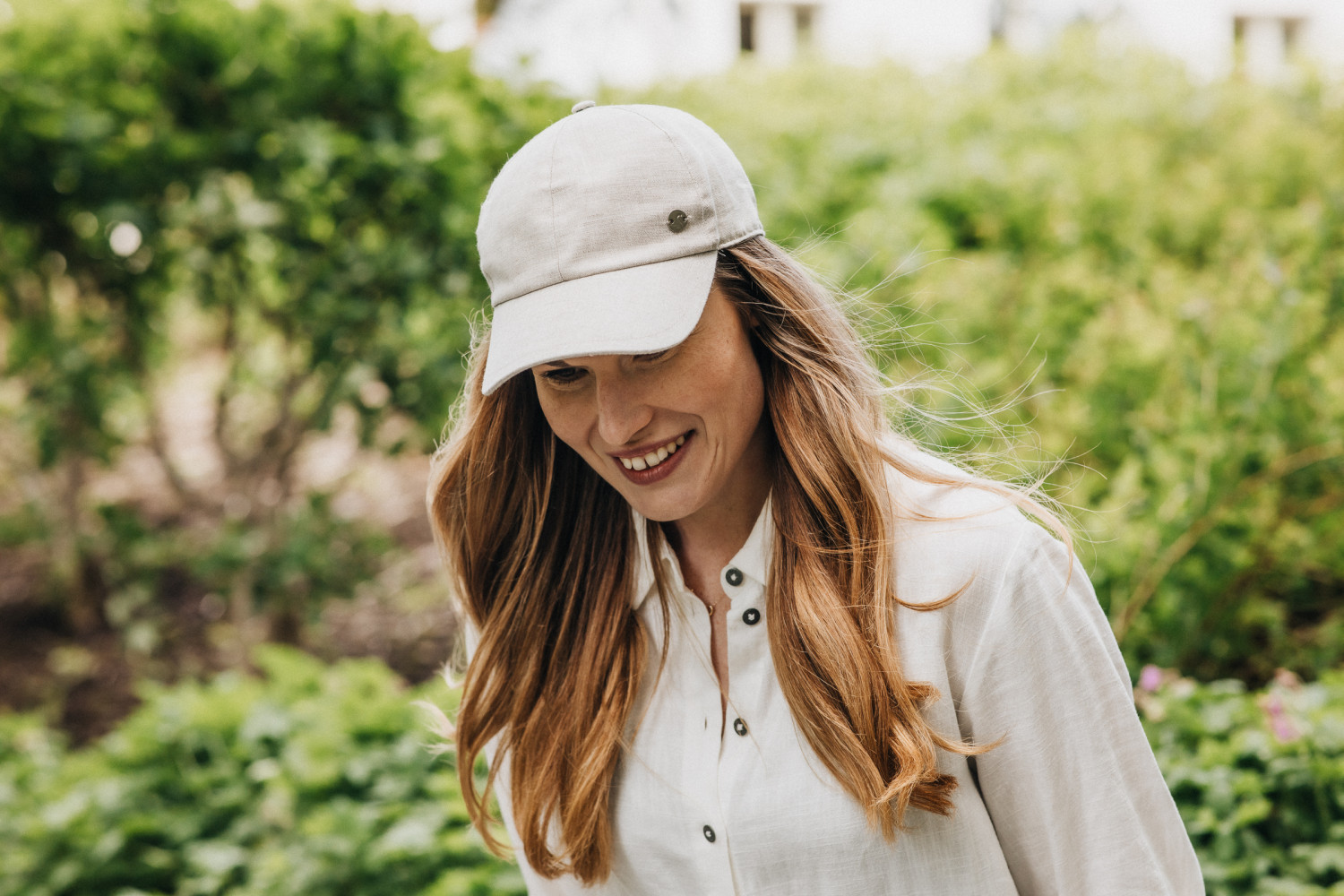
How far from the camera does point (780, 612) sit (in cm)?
149

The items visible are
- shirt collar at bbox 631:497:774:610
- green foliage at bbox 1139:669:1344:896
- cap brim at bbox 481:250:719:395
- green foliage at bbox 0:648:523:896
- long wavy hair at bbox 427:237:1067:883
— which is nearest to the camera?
cap brim at bbox 481:250:719:395

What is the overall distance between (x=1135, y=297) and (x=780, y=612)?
3.18 meters

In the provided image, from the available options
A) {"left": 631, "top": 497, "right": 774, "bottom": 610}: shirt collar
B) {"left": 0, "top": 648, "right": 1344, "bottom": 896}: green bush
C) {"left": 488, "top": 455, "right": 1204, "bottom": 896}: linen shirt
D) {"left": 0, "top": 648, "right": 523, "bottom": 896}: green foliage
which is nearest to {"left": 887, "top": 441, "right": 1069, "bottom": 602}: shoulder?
{"left": 488, "top": 455, "right": 1204, "bottom": 896}: linen shirt

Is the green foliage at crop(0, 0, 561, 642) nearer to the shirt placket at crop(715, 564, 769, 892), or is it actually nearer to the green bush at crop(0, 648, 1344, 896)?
the green bush at crop(0, 648, 1344, 896)

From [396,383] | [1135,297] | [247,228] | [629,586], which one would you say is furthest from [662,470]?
[1135,297]

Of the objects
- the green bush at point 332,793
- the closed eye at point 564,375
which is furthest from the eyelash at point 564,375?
the green bush at point 332,793

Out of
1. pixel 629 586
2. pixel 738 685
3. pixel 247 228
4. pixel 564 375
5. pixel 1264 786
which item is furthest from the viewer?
pixel 247 228

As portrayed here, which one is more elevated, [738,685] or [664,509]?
[664,509]

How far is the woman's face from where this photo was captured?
4.52ft

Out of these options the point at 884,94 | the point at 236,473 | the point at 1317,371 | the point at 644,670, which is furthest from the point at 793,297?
the point at 884,94

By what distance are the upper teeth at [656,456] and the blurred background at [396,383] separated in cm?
46

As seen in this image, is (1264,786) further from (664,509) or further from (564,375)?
(564,375)

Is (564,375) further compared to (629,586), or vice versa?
(629,586)

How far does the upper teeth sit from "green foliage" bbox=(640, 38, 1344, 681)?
46 centimetres
